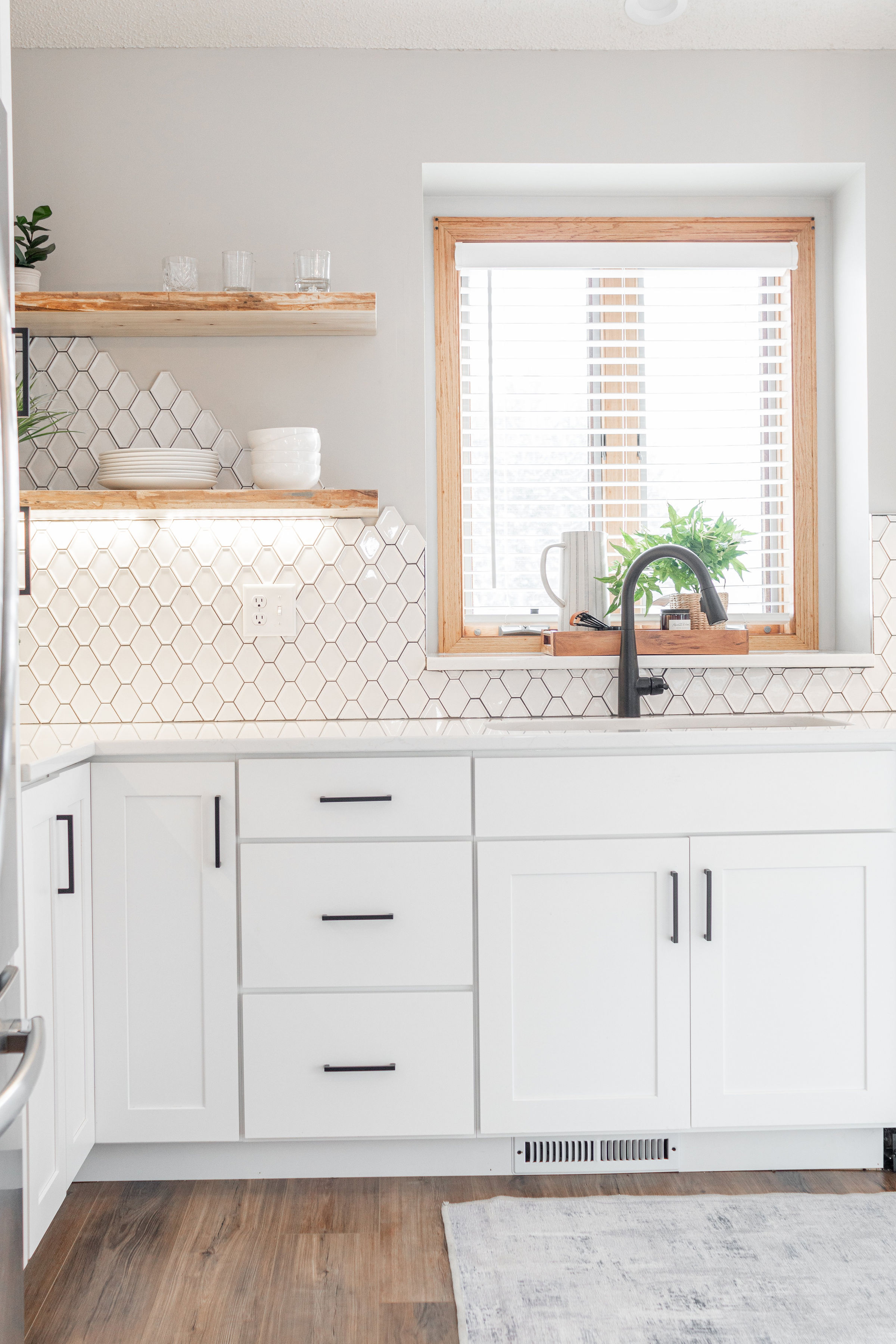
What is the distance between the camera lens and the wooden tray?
8.19 ft

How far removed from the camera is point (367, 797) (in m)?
1.98

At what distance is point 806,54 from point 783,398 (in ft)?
2.75

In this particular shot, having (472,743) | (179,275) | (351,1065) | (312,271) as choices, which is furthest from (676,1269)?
(179,275)

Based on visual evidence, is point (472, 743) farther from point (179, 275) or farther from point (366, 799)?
point (179, 275)

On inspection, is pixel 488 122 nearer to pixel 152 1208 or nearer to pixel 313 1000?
pixel 313 1000

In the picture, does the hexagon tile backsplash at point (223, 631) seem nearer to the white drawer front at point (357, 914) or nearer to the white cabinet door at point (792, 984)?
the white drawer front at point (357, 914)

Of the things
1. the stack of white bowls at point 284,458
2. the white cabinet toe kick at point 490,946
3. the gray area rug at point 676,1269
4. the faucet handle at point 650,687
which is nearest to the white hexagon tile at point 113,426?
→ the stack of white bowls at point 284,458

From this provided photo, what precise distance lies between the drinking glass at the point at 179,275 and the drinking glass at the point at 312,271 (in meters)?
0.24

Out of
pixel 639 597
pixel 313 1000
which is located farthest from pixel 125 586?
pixel 639 597

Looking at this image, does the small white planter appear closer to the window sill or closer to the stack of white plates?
the stack of white plates

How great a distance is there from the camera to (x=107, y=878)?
196 cm

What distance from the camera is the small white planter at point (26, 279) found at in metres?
2.30

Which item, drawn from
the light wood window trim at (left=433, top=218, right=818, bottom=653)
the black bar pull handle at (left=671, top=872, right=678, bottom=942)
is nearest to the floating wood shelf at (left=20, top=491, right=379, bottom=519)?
the light wood window trim at (left=433, top=218, right=818, bottom=653)

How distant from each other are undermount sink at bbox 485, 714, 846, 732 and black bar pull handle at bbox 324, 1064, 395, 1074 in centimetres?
80
